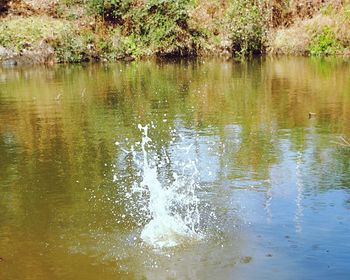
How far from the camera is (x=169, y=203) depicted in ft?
25.4

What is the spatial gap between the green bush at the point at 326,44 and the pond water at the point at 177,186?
13137 mm

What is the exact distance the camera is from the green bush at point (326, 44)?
30.1 metres

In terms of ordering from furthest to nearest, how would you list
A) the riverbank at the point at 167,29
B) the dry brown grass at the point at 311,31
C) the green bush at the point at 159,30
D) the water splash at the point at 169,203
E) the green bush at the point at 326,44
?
the green bush at the point at 159,30
the riverbank at the point at 167,29
the green bush at the point at 326,44
the dry brown grass at the point at 311,31
the water splash at the point at 169,203

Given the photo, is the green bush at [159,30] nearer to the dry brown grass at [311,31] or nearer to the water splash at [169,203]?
the dry brown grass at [311,31]

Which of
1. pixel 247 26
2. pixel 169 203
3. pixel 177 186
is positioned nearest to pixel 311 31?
pixel 247 26

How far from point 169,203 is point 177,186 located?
0.80 m

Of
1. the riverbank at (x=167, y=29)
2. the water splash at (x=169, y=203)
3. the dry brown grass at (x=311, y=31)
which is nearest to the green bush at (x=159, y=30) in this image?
the riverbank at (x=167, y=29)

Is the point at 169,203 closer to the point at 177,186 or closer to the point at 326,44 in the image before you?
the point at 177,186

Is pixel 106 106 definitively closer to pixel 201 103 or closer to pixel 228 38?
pixel 201 103

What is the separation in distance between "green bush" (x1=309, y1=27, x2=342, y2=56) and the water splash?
72.1 ft

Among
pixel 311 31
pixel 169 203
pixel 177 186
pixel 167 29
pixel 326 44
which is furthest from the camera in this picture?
pixel 167 29

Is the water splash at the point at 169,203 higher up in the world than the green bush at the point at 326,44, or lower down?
lower down

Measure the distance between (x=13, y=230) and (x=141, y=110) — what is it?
8.52m

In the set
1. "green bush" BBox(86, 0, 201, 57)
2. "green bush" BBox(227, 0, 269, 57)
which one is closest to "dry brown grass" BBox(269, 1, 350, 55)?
"green bush" BBox(227, 0, 269, 57)
